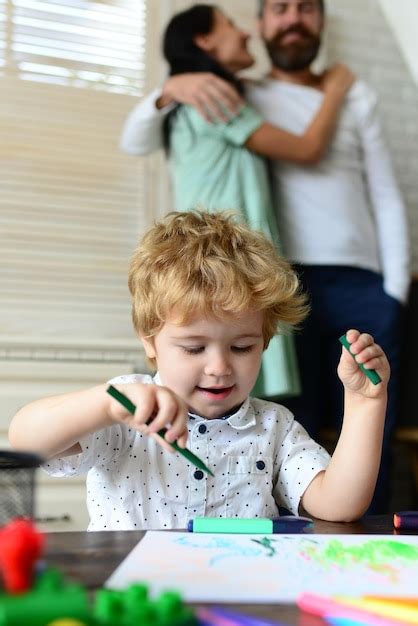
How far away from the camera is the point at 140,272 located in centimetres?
97

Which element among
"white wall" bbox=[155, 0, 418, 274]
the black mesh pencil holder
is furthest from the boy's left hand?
"white wall" bbox=[155, 0, 418, 274]

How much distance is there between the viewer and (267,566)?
0.56 meters

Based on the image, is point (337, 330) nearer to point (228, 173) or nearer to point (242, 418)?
point (228, 173)

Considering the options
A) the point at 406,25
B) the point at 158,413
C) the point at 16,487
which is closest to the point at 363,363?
the point at 158,413

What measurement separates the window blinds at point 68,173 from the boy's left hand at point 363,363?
1.25m

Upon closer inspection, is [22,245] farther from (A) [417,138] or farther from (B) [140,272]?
(A) [417,138]

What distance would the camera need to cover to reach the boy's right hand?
2.00 feet

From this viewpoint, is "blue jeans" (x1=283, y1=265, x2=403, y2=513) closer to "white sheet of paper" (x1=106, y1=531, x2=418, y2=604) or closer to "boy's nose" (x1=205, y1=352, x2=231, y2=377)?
"boy's nose" (x1=205, y1=352, x2=231, y2=377)

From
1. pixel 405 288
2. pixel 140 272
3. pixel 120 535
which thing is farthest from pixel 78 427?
pixel 405 288

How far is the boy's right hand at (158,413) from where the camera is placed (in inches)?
24.0

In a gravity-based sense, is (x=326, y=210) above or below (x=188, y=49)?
below

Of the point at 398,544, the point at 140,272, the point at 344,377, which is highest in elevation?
the point at 140,272

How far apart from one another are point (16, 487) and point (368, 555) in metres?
0.30

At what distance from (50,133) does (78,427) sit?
1.52 m
